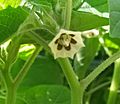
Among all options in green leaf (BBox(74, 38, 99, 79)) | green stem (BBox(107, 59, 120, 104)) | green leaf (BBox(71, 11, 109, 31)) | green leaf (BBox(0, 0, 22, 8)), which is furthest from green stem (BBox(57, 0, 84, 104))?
green leaf (BBox(74, 38, 99, 79))

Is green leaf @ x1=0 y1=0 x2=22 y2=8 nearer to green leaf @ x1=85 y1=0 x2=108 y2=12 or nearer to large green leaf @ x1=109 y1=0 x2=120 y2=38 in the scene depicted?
green leaf @ x1=85 y1=0 x2=108 y2=12

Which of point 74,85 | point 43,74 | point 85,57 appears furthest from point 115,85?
point 74,85

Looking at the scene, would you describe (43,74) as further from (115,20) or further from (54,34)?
(115,20)

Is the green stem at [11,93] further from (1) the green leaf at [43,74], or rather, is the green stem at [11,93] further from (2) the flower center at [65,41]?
(1) the green leaf at [43,74]

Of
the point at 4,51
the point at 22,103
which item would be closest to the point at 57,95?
the point at 22,103

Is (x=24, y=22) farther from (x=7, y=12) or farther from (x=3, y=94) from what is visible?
(x=3, y=94)

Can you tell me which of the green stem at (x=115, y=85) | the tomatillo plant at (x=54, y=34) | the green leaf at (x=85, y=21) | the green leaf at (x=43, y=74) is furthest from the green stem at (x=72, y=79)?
the green leaf at (x=43, y=74)
